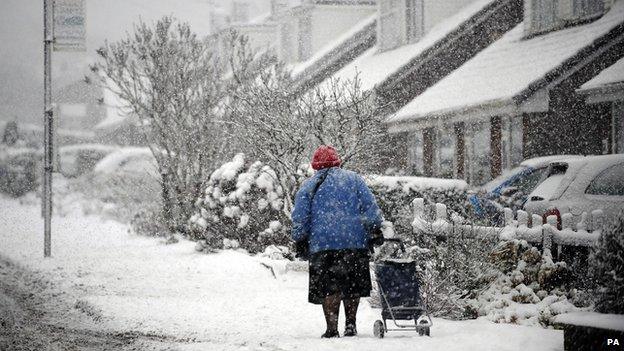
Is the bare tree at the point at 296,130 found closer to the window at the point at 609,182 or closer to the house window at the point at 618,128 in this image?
the window at the point at 609,182

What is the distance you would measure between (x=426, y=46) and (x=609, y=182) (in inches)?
556

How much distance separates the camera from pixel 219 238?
12602 millimetres

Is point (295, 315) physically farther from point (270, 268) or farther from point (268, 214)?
point (268, 214)

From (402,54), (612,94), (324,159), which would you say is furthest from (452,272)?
(402,54)

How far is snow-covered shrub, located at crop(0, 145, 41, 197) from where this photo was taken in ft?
84.7

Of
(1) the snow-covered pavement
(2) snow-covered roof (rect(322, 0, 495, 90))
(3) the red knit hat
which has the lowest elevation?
(1) the snow-covered pavement

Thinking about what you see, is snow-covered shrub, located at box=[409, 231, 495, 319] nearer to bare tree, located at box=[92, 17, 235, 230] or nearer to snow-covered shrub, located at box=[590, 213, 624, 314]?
snow-covered shrub, located at box=[590, 213, 624, 314]

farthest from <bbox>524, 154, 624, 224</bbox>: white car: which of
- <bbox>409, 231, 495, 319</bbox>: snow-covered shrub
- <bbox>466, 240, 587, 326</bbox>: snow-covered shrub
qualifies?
<bbox>409, 231, 495, 319</bbox>: snow-covered shrub

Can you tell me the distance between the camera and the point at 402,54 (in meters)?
24.5

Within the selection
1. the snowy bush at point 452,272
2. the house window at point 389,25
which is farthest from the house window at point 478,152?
the snowy bush at point 452,272

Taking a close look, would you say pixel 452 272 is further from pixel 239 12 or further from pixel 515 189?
pixel 239 12

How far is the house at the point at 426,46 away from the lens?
912 inches

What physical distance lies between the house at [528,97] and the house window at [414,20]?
3117mm

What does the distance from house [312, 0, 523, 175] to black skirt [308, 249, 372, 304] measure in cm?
1555
